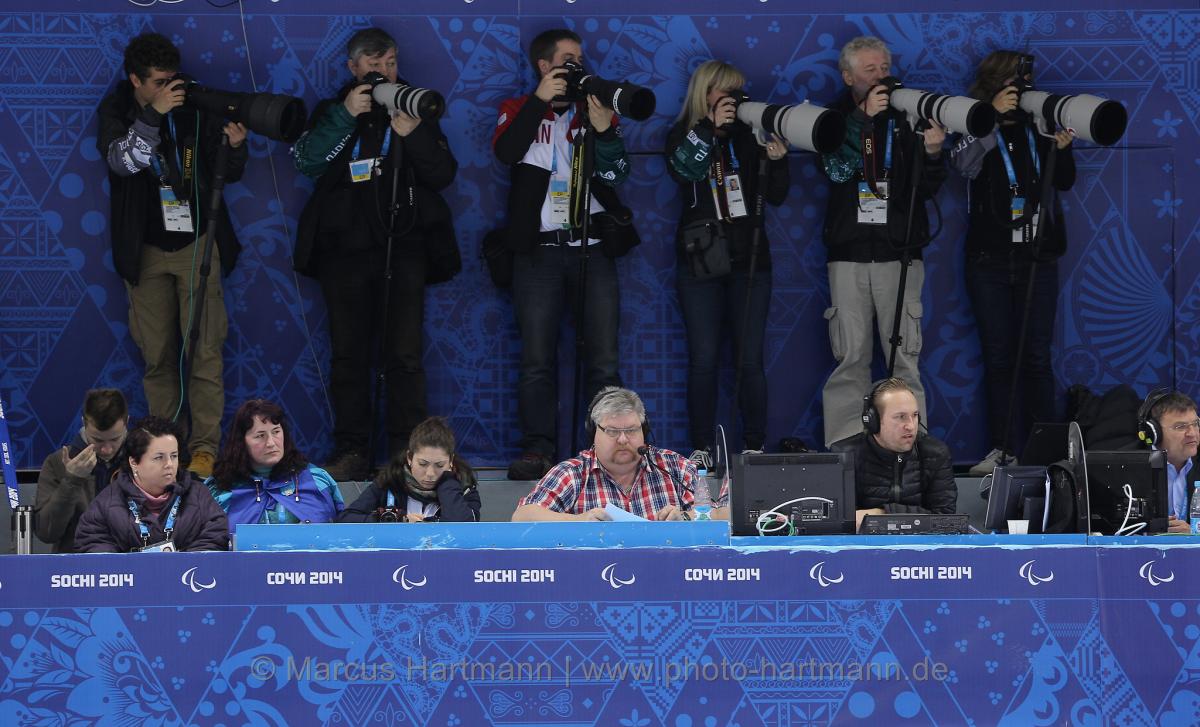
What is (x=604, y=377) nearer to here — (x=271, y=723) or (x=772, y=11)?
(x=772, y=11)

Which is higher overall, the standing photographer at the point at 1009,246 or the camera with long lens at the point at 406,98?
the camera with long lens at the point at 406,98

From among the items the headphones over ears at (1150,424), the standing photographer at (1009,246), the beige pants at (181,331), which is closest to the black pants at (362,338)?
the beige pants at (181,331)

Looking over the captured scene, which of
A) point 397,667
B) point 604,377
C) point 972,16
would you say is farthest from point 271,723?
point 972,16

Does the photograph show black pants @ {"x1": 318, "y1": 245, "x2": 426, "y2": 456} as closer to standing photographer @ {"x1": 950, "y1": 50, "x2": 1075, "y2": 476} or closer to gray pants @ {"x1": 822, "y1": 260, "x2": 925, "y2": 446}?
gray pants @ {"x1": 822, "y1": 260, "x2": 925, "y2": 446}

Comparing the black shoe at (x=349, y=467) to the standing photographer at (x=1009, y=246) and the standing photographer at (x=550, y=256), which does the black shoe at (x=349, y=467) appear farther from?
the standing photographer at (x=1009, y=246)

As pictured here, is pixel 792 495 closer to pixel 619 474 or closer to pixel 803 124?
pixel 619 474

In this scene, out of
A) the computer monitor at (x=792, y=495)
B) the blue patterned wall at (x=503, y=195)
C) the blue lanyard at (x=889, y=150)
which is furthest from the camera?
the blue patterned wall at (x=503, y=195)

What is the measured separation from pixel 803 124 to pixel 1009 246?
3.82 ft

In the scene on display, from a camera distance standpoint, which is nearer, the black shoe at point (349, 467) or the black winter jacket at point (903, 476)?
the black winter jacket at point (903, 476)

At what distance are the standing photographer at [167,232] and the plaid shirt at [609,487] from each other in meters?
2.06

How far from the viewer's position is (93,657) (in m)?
3.95

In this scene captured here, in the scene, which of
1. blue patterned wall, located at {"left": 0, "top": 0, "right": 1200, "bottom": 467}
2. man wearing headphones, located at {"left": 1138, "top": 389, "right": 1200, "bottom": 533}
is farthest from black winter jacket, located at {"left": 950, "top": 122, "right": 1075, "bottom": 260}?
man wearing headphones, located at {"left": 1138, "top": 389, "right": 1200, "bottom": 533}

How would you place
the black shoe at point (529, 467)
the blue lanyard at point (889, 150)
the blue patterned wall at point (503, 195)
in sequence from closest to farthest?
the black shoe at point (529, 467) < the blue lanyard at point (889, 150) < the blue patterned wall at point (503, 195)

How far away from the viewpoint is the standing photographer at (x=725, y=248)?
22.6ft
